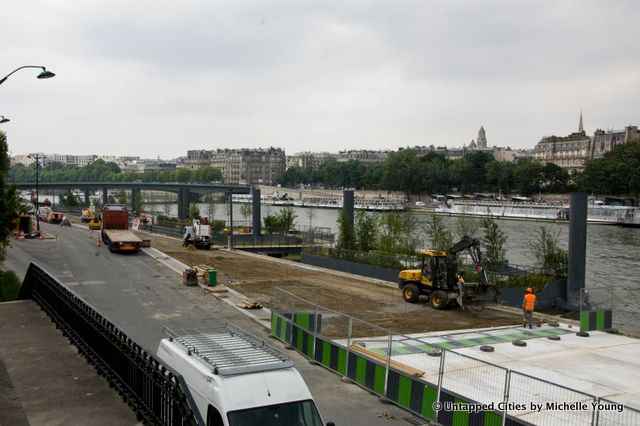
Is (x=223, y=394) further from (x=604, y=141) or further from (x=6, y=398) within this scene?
(x=604, y=141)

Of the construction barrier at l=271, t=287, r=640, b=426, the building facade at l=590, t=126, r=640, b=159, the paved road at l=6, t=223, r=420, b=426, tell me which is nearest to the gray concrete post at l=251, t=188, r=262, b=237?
the paved road at l=6, t=223, r=420, b=426

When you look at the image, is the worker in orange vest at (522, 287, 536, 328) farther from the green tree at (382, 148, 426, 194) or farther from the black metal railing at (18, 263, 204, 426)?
the green tree at (382, 148, 426, 194)

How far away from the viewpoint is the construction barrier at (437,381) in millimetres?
11422

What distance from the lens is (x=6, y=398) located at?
428 inches

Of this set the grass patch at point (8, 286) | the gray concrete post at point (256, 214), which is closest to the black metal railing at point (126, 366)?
the grass patch at point (8, 286)

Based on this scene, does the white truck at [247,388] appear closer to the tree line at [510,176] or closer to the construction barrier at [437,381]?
the construction barrier at [437,381]

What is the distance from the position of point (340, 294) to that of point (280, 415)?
2219 cm

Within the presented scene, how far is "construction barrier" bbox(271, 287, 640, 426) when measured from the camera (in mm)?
11422

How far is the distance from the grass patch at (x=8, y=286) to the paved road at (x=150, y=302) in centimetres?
259

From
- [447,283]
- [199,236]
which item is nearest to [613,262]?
[447,283]

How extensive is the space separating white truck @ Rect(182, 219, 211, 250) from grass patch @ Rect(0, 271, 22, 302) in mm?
21484

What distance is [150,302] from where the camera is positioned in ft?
86.6

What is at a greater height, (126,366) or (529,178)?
(529,178)

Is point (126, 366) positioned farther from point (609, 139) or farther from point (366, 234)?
point (609, 139)
